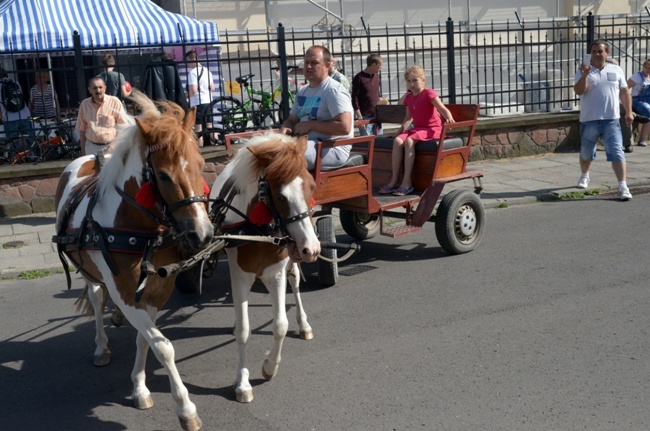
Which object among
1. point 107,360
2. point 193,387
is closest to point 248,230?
point 193,387

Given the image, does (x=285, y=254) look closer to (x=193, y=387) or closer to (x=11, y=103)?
(x=193, y=387)

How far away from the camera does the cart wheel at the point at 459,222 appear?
25.1 ft

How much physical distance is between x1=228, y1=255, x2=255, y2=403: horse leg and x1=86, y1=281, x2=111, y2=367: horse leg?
48.9 inches

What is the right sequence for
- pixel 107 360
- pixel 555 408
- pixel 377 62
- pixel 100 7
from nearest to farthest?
pixel 555 408 → pixel 107 360 → pixel 377 62 → pixel 100 7

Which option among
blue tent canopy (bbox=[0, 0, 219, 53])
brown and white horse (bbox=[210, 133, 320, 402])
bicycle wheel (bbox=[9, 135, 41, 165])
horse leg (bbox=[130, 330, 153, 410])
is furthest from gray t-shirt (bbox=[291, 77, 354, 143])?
blue tent canopy (bbox=[0, 0, 219, 53])

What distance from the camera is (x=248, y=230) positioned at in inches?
194

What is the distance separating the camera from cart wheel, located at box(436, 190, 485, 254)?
302 inches

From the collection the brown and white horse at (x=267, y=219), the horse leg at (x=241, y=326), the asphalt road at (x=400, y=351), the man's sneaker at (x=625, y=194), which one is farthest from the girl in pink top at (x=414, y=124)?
the man's sneaker at (x=625, y=194)

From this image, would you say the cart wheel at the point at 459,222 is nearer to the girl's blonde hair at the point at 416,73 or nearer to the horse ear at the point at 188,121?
the girl's blonde hair at the point at 416,73

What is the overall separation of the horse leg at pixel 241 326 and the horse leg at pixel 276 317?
14 centimetres

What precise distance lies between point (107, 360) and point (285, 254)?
1647mm

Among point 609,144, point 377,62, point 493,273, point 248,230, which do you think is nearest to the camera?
point 248,230

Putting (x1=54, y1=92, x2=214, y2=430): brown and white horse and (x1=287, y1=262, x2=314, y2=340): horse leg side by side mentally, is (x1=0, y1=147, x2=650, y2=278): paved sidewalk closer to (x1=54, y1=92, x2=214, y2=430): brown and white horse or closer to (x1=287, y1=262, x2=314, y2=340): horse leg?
(x1=287, y1=262, x2=314, y2=340): horse leg

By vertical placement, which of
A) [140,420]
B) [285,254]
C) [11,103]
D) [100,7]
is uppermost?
[100,7]
